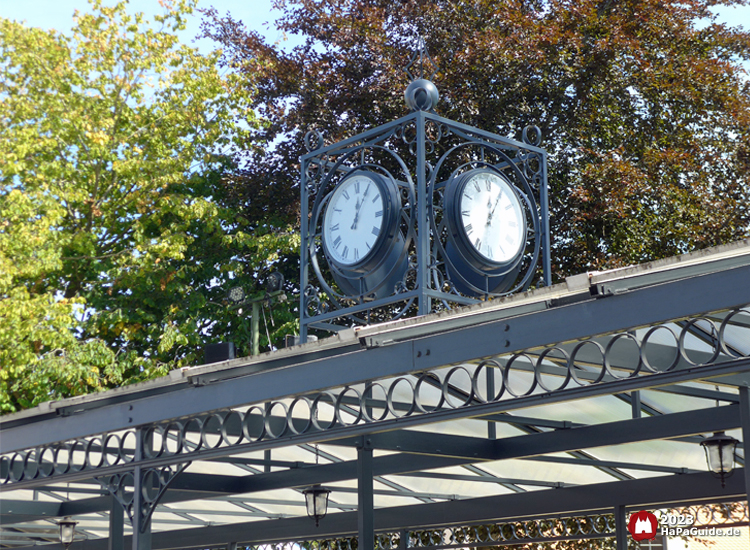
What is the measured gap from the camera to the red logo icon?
47.9ft

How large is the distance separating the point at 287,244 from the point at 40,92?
579 centimetres

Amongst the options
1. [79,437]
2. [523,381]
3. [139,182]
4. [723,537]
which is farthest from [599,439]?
[723,537]

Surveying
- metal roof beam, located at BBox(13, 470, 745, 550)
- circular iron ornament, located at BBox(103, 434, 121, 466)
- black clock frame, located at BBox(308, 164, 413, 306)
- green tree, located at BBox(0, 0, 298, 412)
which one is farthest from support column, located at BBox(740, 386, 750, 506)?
green tree, located at BBox(0, 0, 298, 412)

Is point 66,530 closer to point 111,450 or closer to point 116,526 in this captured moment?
point 116,526

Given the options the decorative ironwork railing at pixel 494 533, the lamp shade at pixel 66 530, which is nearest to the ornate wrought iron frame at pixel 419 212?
the decorative ironwork railing at pixel 494 533

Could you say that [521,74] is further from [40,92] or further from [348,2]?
[40,92]

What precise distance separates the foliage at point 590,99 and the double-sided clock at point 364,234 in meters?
8.34

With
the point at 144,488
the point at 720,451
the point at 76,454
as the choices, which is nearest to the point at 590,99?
the point at 720,451

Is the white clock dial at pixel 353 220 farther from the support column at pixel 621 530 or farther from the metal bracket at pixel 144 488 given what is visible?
the support column at pixel 621 530

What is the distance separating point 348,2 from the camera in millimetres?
18234

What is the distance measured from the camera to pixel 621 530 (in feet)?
29.6

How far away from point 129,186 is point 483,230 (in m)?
12.3

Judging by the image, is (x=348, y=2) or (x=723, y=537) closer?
(x=348, y=2)

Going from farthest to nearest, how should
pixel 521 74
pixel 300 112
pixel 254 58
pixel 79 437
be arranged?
pixel 254 58, pixel 300 112, pixel 521 74, pixel 79 437
